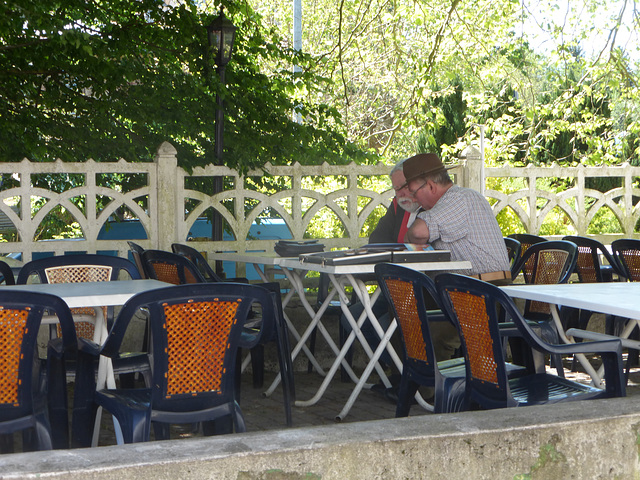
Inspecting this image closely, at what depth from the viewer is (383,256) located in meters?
4.91

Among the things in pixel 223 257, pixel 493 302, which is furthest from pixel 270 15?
pixel 493 302

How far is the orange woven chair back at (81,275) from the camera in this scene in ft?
16.5

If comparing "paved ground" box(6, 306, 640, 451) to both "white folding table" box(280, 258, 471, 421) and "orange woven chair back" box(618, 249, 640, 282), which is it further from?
"orange woven chair back" box(618, 249, 640, 282)

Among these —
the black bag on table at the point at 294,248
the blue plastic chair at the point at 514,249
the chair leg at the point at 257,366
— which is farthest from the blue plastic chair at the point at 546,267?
the chair leg at the point at 257,366

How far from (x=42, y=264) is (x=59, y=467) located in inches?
117

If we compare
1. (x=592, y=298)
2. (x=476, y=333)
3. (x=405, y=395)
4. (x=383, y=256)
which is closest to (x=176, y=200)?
(x=383, y=256)

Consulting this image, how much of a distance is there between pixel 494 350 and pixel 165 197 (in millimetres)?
4699

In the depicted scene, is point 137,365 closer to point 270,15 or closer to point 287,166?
point 287,166

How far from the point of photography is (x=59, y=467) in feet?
7.38

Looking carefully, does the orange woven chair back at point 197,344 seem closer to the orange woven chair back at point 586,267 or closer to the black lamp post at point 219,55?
the orange woven chair back at point 586,267

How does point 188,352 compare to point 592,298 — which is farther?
point 592,298

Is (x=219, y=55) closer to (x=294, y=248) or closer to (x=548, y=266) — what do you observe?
(x=294, y=248)

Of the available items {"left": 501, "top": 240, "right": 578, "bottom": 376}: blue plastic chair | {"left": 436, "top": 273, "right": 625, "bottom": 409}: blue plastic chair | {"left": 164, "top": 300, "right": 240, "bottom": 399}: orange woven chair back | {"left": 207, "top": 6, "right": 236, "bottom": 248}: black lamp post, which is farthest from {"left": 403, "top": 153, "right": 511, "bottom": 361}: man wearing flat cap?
{"left": 207, "top": 6, "right": 236, "bottom": 248}: black lamp post

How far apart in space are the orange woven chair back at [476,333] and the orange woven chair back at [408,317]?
352 mm
